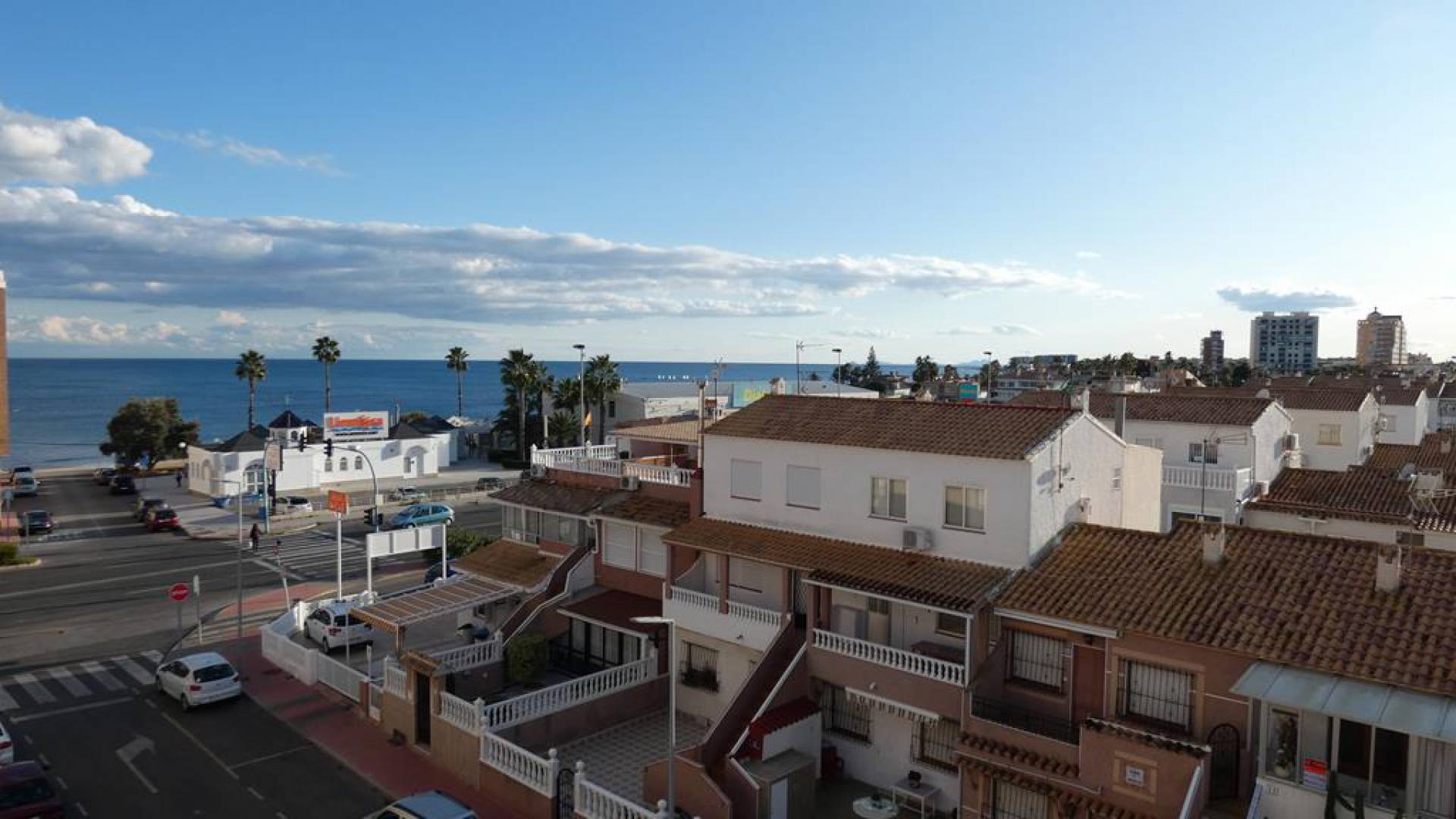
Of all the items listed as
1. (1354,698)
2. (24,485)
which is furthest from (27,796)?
(24,485)

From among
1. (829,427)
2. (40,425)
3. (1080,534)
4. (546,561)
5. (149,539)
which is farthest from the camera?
(40,425)

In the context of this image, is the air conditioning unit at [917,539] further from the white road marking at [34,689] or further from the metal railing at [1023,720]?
the white road marking at [34,689]

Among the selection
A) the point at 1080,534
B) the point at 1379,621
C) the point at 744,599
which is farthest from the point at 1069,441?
the point at 744,599

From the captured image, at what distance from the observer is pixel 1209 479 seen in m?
34.9

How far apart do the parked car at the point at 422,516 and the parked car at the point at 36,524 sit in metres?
20.7

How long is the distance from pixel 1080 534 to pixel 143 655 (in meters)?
33.0

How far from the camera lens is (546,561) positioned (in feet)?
108

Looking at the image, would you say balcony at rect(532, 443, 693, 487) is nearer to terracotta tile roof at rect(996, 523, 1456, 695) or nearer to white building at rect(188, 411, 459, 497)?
terracotta tile roof at rect(996, 523, 1456, 695)

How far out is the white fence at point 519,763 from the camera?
21797mm

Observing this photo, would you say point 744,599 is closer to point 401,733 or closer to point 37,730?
point 401,733

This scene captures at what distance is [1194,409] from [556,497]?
86.9ft

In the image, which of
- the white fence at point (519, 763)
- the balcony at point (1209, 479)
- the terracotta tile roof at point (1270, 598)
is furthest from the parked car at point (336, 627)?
the balcony at point (1209, 479)

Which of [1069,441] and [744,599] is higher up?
[1069,441]

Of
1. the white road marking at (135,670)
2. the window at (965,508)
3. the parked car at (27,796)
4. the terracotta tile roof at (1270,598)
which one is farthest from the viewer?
the white road marking at (135,670)
